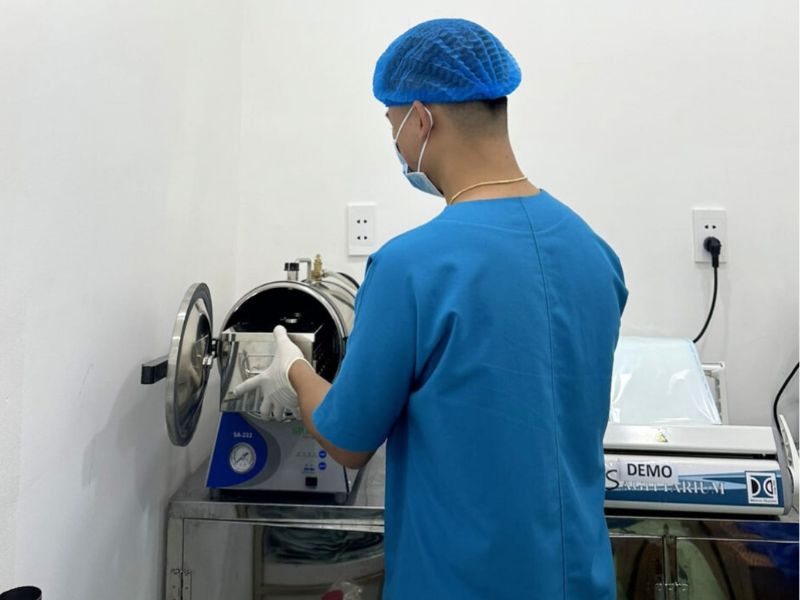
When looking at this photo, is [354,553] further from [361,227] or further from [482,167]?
[361,227]

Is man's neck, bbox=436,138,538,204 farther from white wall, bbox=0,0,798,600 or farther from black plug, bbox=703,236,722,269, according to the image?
black plug, bbox=703,236,722,269

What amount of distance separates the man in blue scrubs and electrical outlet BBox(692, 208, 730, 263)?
88cm

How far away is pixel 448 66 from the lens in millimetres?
755

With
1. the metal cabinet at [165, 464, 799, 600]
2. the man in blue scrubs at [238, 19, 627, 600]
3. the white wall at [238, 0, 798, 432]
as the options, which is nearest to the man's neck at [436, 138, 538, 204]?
the man in blue scrubs at [238, 19, 627, 600]

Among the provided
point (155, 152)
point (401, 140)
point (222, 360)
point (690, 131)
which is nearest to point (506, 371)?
point (401, 140)

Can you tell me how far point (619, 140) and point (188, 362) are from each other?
1206 millimetres

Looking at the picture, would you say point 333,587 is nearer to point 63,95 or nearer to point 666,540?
point 666,540

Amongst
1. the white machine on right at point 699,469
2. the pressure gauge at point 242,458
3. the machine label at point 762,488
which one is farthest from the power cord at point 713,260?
the pressure gauge at point 242,458

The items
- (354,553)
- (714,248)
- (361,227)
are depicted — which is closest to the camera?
(354,553)

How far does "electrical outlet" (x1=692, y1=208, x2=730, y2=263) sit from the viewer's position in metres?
1.48

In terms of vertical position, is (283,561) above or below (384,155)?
below

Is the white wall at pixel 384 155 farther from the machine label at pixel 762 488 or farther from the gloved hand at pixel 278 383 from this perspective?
the machine label at pixel 762 488

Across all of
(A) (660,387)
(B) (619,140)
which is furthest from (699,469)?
(B) (619,140)

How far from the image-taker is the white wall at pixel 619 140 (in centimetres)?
148
